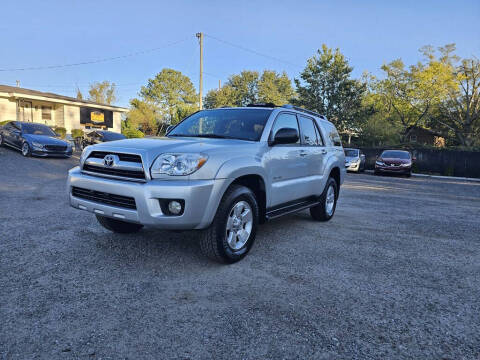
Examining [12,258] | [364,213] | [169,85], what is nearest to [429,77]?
[364,213]

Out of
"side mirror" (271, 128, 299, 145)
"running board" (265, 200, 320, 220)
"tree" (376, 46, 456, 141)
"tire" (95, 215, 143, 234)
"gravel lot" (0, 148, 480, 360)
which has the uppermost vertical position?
"tree" (376, 46, 456, 141)

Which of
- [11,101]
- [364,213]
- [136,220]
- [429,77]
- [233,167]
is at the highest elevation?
[429,77]

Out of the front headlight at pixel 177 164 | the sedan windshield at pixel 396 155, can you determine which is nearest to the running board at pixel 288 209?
the front headlight at pixel 177 164

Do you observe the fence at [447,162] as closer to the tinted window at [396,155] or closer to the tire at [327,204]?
the tinted window at [396,155]

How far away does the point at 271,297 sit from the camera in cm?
304

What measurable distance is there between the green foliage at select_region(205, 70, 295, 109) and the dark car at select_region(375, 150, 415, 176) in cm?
5042

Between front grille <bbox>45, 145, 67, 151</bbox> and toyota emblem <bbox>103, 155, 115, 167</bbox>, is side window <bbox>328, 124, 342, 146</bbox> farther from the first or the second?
front grille <bbox>45, 145, 67, 151</bbox>

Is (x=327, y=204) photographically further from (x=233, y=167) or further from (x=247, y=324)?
(x=247, y=324)

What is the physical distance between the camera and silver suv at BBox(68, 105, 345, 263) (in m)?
3.26

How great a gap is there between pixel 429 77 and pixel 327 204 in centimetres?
3793

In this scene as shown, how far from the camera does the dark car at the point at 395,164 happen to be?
1902cm

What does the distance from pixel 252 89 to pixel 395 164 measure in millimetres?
57149

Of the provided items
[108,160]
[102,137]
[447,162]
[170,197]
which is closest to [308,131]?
[170,197]

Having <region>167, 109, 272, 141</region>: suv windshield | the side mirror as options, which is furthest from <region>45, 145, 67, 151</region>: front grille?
the side mirror
